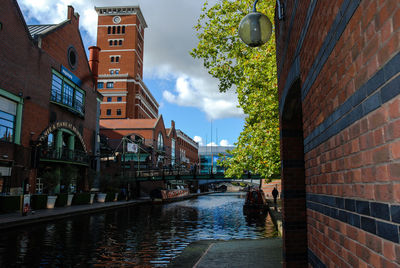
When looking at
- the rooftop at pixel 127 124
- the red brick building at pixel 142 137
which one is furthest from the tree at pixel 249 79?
the rooftop at pixel 127 124

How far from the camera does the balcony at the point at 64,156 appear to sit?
2711 cm

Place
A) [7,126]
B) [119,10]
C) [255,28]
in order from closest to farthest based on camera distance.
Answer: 1. [255,28]
2. [7,126]
3. [119,10]

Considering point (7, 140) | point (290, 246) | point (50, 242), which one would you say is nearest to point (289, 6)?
point (290, 246)

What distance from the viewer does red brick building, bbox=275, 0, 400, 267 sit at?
5.32 ft

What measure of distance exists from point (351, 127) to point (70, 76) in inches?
1305

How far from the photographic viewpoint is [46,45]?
28.3m

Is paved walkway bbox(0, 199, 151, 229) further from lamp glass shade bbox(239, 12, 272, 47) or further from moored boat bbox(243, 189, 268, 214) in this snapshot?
lamp glass shade bbox(239, 12, 272, 47)

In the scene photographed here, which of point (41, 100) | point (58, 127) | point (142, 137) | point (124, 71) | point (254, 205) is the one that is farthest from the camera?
point (124, 71)

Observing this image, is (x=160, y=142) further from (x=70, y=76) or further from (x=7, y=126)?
(x=7, y=126)

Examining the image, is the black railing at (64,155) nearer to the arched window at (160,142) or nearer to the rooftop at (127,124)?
the rooftop at (127,124)

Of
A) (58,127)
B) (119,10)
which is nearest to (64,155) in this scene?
(58,127)

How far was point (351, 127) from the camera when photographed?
2.16 m

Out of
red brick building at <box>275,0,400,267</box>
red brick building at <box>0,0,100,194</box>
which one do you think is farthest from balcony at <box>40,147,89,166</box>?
red brick building at <box>275,0,400,267</box>

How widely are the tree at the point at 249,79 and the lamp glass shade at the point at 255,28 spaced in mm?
6399
